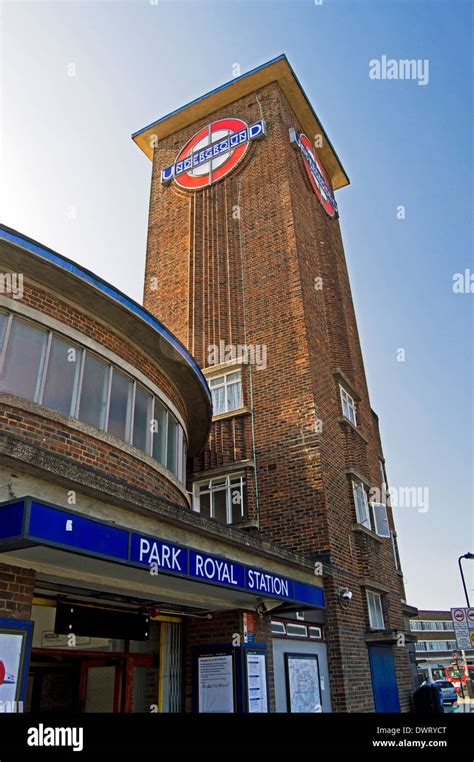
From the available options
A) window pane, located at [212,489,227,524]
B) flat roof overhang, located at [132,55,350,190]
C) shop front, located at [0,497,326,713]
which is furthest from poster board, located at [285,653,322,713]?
flat roof overhang, located at [132,55,350,190]

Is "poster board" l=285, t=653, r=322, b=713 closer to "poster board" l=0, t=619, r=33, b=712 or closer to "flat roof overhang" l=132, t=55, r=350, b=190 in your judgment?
"poster board" l=0, t=619, r=33, b=712

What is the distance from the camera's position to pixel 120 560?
6043 millimetres

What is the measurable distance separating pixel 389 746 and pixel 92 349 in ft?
23.2

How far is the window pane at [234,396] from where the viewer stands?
17.5 m

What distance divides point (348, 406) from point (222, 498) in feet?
19.0

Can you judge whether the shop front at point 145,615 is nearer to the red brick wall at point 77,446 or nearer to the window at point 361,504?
the red brick wall at point 77,446

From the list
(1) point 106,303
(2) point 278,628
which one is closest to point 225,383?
(2) point 278,628

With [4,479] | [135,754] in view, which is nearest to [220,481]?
[4,479]

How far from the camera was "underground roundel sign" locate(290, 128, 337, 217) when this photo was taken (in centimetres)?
2348

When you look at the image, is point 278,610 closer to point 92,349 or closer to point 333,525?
point 333,525

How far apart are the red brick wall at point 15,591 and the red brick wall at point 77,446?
139cm

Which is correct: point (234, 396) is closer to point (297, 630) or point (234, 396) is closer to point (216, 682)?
point (297, 630)

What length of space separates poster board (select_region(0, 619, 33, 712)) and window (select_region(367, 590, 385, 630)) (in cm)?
1141

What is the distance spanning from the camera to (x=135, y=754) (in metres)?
4.04
